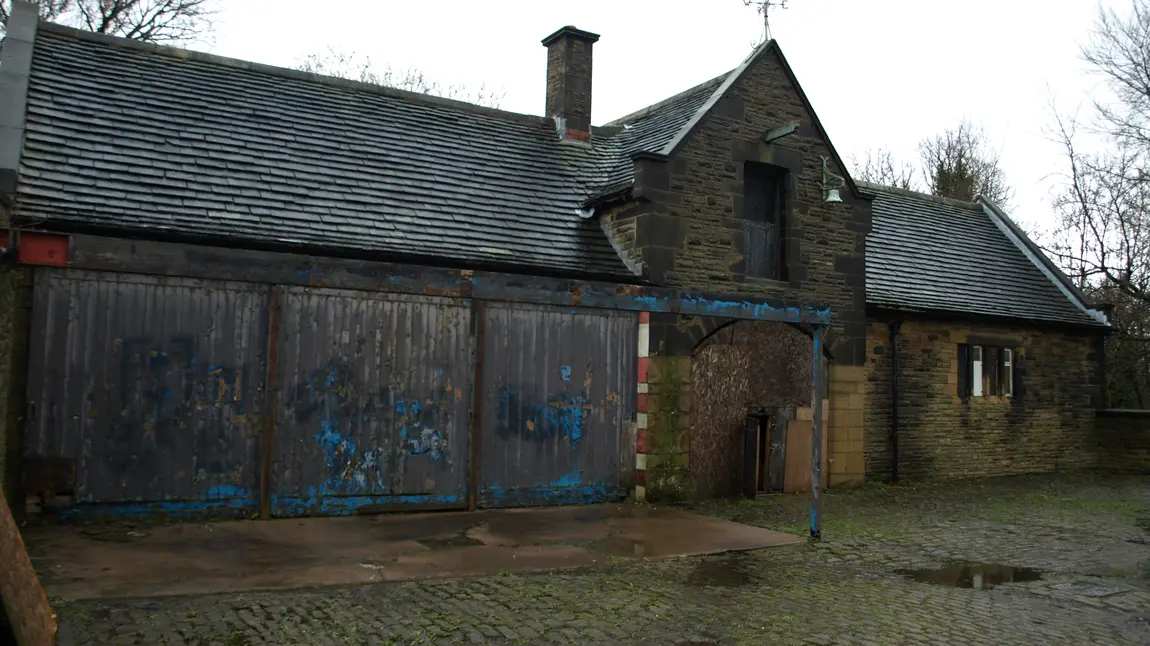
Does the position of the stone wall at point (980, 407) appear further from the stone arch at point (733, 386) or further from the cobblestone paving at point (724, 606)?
the cobblestone paving at point (724, 606)

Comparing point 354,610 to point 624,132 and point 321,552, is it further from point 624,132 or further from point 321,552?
point 624,132

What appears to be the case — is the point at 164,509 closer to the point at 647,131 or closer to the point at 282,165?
the point at 282,165

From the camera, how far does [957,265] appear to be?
62.1 feet

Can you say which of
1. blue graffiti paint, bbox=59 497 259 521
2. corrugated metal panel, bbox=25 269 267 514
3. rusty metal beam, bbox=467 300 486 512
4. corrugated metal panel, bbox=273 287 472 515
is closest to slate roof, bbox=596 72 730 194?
rusty metal beam, bbox=467 300 486 512

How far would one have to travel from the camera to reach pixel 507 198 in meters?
13.4

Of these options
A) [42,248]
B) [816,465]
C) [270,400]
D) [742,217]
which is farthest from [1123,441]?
[42,248]

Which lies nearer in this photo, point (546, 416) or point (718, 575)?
point (718, 575)

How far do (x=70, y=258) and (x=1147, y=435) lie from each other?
68.3 ft

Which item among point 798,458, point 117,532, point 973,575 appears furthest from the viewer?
point 798,458

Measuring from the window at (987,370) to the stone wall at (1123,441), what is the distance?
10.1ft

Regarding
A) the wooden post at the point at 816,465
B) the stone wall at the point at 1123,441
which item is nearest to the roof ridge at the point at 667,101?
the wooden post at the point at 816,465

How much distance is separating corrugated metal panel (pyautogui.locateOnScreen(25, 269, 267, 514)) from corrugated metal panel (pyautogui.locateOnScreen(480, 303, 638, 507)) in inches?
114

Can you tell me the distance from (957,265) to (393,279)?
14239mm

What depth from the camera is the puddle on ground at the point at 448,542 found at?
27.6 feet
